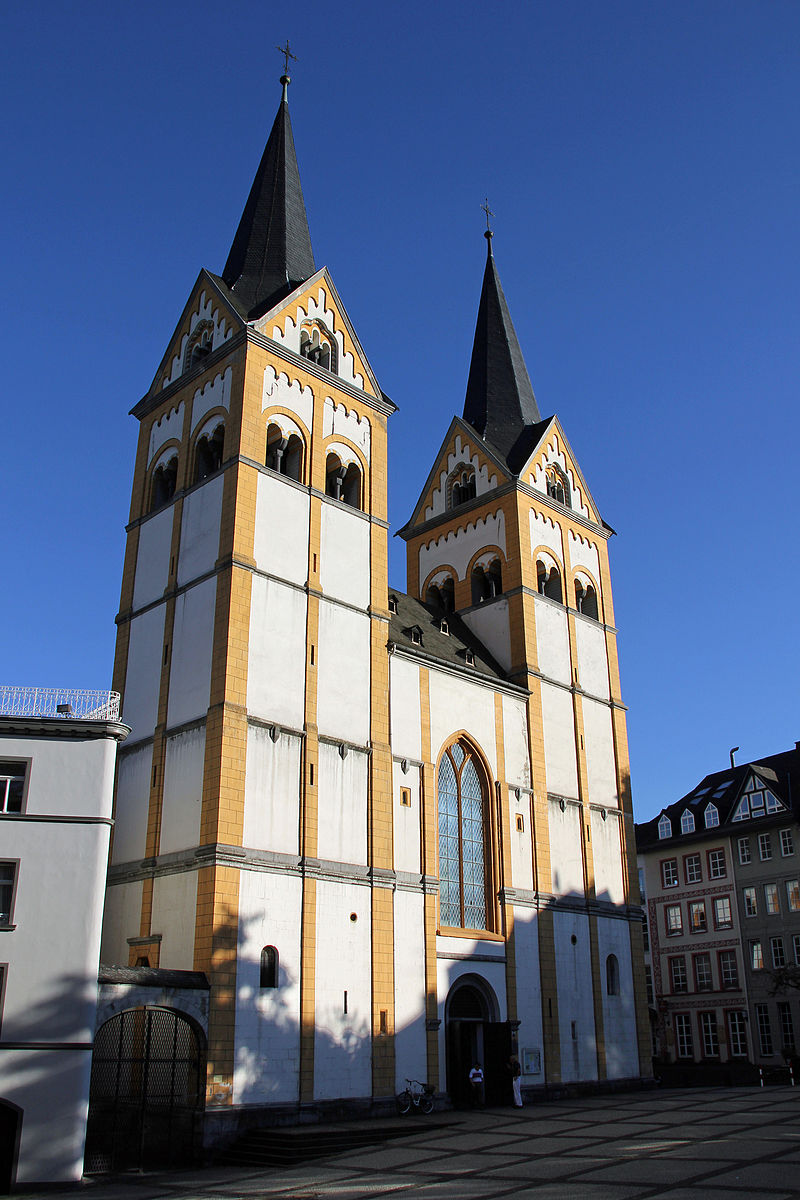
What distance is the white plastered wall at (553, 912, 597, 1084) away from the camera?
34281mm

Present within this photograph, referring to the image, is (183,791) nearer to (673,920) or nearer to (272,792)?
(272,792)

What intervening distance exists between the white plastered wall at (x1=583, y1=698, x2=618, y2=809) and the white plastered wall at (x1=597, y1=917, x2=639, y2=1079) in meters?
4.50

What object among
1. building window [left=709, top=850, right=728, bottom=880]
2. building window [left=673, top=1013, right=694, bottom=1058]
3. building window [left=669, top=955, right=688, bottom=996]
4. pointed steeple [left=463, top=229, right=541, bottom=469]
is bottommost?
building window [left=673, top=1013, right=694, bottom=1058]

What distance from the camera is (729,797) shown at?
193 ft

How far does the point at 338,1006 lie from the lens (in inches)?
1086

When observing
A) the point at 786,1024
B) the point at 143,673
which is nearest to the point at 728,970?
the point at 786,1024

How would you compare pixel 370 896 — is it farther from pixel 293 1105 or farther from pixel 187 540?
pixel 187 540

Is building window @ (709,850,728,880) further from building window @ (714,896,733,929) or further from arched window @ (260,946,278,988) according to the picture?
arched window @ (260,946,278,988)

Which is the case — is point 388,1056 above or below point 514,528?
below

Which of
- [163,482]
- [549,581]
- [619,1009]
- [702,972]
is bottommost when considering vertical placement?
[619,1009]

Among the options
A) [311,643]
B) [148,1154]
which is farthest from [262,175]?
[148,1154]

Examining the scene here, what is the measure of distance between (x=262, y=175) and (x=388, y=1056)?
31.3 meters

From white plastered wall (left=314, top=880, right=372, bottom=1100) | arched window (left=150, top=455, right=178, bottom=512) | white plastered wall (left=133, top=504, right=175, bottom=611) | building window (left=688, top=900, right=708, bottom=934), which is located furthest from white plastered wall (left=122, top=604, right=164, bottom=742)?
building window (left=688, top=900, right=708, bottom=934)

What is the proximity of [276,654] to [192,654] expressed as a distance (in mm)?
2316
